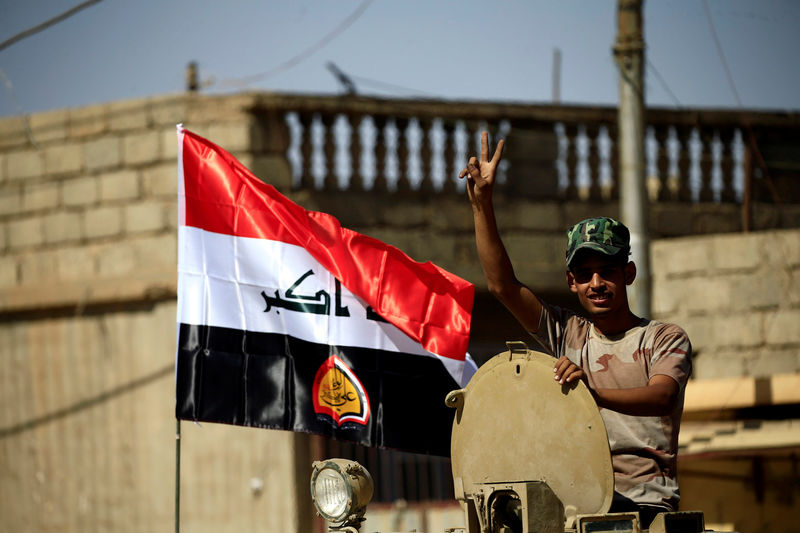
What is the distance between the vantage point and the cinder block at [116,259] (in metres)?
12.4

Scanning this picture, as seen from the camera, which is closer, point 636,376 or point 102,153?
point 636,376

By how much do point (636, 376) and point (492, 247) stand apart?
27.3 inches

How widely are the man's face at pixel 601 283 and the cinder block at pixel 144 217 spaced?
326 inches

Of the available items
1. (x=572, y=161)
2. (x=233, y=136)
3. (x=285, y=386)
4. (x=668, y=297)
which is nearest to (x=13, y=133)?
(x=233, y=136)

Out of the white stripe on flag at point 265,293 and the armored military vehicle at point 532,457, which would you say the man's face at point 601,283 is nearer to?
the armored military vehicle at point 532,457

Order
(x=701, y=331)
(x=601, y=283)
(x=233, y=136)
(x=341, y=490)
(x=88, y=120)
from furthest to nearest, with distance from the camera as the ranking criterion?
1. (x=88, y=120)
2. (x=233, y=136)
3. (x=701, y=331)
4. (x=341, y=490)
5. (x=601, y=283)

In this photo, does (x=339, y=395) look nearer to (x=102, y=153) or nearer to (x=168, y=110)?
(x=168, y=110)

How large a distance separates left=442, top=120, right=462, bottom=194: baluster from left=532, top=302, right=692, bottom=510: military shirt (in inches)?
322

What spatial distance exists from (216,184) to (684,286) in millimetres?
5621

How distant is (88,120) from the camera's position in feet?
41.7

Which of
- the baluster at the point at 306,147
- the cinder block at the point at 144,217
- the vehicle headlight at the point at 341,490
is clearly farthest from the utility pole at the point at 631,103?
the vehicle headlight at the point at 341,490

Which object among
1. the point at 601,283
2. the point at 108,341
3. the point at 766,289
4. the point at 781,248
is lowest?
the point at 601,283

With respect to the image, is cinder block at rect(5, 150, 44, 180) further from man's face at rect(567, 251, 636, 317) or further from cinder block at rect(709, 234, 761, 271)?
man's face at rect(567, 251, 636, 317)

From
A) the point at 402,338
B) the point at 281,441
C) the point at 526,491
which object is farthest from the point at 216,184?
the point at 281,441
